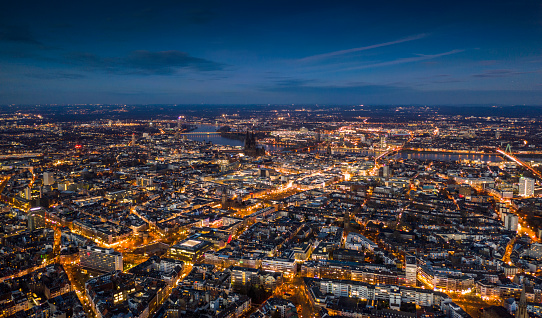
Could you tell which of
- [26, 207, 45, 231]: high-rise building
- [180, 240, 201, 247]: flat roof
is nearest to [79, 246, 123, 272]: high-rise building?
A: [180, 240, 201, 247]: flat roof

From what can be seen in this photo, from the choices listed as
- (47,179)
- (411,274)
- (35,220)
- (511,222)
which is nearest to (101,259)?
(35,220)

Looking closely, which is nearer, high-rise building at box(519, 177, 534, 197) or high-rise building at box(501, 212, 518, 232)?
high-rise building at box(501, 212, 518, 232)

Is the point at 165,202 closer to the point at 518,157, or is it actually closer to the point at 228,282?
the point at 228,282

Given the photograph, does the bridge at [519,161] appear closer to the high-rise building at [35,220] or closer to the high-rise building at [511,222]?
the high-rise building at [511,222]

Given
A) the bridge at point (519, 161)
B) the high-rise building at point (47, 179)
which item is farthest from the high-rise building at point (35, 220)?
the bridge at point (519, 161)

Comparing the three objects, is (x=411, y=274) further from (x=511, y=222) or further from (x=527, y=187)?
(x=527, y=187)

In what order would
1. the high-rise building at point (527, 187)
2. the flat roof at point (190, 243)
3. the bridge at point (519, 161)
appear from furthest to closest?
the bridge at point (519, 161), the high-rise building at point (527, 187), the flat roof at point (190, 243)

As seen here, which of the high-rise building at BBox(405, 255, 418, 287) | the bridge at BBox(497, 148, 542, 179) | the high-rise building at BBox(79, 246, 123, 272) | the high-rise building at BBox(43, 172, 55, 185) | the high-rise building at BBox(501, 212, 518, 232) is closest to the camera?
the high-rise building at BBox(405, 255, 418, 287)

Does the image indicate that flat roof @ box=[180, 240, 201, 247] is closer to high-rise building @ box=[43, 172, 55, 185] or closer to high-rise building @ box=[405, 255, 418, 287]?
high-rise building @ box=[405, 255, 418, 287]

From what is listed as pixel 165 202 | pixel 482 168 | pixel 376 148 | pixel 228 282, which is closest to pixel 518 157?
pixel 482 168
